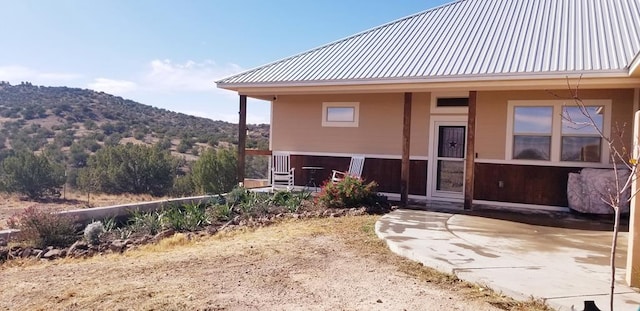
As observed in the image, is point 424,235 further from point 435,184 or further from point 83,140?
point 83,140

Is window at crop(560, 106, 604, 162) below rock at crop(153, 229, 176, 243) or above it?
above

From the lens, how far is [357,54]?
12.6 metres

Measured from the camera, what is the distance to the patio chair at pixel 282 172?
41.2ft

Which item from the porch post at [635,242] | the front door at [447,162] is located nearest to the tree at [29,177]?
the front door at [447,162]

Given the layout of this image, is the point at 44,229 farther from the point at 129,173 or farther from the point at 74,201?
the point at 129,173

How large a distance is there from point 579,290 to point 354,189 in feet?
18.2

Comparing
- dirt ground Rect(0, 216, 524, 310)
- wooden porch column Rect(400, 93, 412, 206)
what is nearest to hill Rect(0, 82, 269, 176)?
wooden porch column Rect(400, 93, 412, 206)

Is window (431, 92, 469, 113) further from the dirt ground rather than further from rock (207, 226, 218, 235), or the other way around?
rock (207, 226, 218, 235)

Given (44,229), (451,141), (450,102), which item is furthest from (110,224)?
(450,102)

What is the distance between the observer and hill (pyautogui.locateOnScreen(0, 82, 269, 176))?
96.3 feet

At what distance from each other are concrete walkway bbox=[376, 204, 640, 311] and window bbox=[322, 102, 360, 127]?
343 cm

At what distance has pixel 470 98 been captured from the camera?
9891 millimetres

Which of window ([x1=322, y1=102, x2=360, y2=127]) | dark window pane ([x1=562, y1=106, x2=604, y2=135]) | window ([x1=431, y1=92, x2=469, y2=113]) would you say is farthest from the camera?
window ([x1=322, y1=102, x2=360, y2=127])

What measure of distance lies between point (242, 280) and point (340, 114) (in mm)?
7933
